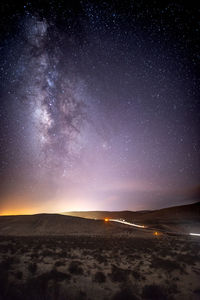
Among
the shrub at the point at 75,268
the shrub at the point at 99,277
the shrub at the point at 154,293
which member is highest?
the shrub at the point at 75,268

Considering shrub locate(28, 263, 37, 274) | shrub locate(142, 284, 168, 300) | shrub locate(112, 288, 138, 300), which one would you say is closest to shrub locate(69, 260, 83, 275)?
shrub locate(28, 263, 37, 274)

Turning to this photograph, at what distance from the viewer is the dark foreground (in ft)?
30.7

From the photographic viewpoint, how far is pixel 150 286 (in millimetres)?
9969

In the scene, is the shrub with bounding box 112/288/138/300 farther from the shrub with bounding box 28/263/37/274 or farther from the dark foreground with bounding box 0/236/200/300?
the shrub with bounding box 28/263/37/274

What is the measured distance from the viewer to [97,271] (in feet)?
36.6

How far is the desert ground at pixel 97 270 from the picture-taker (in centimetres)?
934

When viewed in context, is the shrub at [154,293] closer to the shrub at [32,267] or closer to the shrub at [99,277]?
the shrub at [99,277]

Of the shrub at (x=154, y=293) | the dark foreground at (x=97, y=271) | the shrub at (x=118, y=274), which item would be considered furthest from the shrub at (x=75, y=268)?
the shrub at (x=154, y=293)

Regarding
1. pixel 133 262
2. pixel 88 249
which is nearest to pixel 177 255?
pixel 133 262

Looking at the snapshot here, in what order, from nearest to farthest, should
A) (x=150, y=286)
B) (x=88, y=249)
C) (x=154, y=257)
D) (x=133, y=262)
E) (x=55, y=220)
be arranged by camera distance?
(x=150, y=286)
(x=133, y=262)
(x=154, y=257)
(x=88, y=249)
(x=55, y=220)

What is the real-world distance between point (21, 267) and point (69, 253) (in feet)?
11.9

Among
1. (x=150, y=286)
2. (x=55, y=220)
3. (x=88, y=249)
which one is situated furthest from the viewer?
(x=55, y=220)

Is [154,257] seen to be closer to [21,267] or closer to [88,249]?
[88,249]

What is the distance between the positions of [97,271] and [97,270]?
11 centimetres
